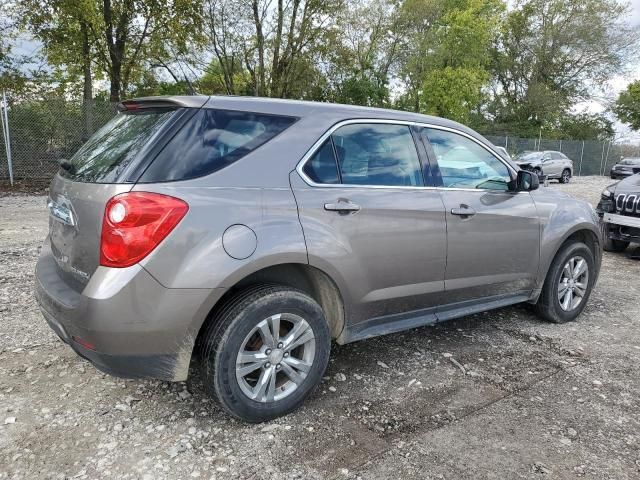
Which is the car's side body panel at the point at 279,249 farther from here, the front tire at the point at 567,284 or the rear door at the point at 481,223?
the front tire at the point at 567,284

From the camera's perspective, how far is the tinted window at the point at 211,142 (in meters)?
2.47

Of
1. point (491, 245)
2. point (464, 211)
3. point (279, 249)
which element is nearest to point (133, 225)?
point (279, 249)

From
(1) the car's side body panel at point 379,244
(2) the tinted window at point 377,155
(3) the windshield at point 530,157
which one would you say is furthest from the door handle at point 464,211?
(3) the windshield at point 530,157

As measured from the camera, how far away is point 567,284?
447 cm

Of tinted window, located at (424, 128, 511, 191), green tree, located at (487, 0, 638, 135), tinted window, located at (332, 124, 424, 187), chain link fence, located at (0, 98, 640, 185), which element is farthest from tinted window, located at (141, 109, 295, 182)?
green tree, located at (487, 0, 638, 135)

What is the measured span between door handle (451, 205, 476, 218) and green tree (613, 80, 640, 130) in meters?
45.9

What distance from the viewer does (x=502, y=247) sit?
377 centimetres

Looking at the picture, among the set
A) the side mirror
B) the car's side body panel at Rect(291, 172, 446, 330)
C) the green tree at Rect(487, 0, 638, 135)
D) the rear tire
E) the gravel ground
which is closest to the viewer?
the gravel ground

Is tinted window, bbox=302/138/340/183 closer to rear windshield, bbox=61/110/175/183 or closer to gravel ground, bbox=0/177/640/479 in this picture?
rear windshield, bbox=61/110/175/183

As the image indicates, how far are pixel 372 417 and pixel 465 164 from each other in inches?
76.1

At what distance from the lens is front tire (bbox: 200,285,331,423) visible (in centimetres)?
255

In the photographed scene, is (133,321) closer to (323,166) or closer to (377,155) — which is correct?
(323,166)

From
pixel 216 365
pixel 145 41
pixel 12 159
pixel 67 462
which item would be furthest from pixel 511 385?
pixel 145 41

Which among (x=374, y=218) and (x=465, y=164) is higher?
(x=465, y=164)
